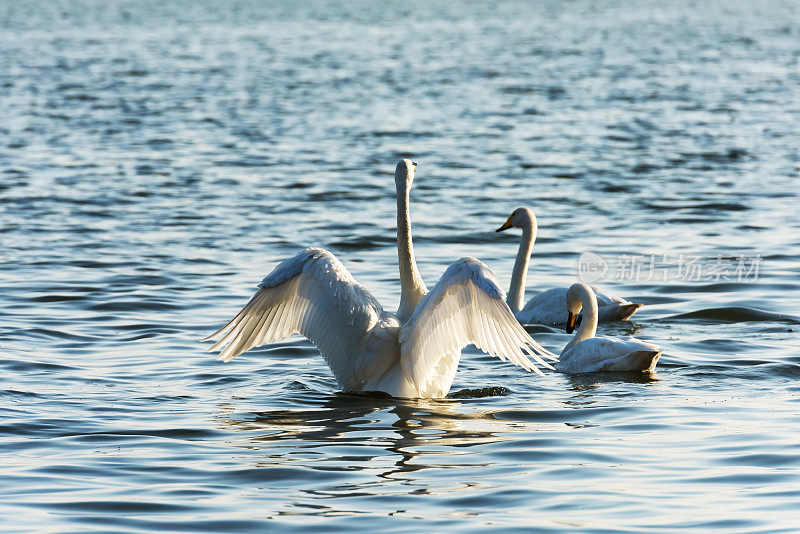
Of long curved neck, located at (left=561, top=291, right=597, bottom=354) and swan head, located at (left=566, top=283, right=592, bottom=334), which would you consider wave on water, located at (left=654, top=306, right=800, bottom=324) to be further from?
long curved neck, located at (left=561, top=291, right=597, bottom=354)

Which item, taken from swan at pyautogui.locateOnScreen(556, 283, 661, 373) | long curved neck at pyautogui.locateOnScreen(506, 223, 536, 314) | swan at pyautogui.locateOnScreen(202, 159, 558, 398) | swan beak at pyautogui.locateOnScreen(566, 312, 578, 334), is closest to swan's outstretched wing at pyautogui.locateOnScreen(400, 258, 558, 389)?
swan at pyautogui.locateOnScreen(202, 159, 558, 398)

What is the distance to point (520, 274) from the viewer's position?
1213cm

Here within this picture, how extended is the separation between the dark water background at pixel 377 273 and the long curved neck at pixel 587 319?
2.14ft

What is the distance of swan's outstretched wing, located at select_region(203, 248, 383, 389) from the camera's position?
8.75 meters

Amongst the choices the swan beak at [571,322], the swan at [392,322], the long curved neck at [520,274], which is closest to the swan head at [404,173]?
the swan at [392,322]

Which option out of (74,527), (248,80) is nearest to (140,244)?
(74,527)

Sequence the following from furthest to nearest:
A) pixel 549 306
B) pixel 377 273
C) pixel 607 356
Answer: pixel 377 273, pixel 549 306, pixel 607 356

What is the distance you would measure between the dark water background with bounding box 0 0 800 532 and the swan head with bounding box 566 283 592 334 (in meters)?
0.73

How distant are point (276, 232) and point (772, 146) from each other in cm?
958

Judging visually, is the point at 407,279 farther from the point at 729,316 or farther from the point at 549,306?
the point at 729,316

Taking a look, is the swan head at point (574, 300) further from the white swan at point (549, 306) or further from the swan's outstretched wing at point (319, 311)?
the swan's outstretched wing at point (319, 311)

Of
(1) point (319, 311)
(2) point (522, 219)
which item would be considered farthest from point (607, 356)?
(2) point (522, 219)

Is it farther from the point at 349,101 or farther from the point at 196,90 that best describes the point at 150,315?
the point at 196,90

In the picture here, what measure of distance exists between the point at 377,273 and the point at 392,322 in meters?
4.60
